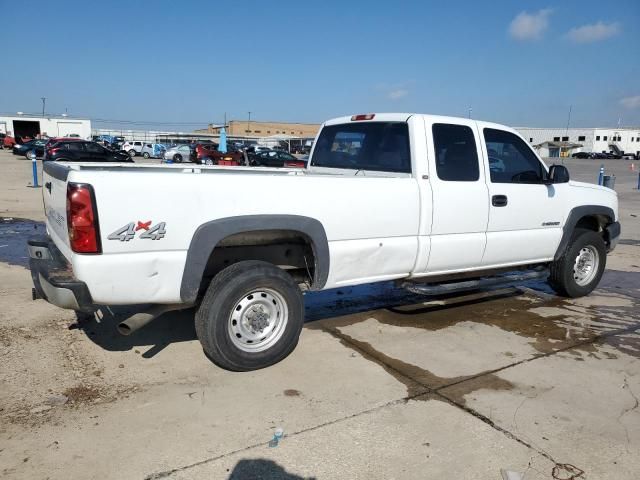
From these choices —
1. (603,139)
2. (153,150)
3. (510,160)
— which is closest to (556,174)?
(510,160)

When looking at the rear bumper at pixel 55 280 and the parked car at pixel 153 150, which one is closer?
the rear bumper at pixel 55 280

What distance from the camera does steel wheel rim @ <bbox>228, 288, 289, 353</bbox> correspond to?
3859 mm

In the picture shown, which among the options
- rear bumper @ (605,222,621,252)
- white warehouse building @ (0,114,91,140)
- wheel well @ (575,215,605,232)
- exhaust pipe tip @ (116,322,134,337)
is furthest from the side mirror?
white warehouse building @ (0,114,91,140)

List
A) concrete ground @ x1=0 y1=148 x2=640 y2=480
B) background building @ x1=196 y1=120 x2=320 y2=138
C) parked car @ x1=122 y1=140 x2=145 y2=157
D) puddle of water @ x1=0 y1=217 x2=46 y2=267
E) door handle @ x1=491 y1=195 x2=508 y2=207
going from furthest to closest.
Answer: background building @ x1=196 y1=120 x2=320 y2=138 → parked car @ x1=122 y1=140 x2=145 y2=157 → puddle of water @ x1=0 y1=217 x2=46 y2=267 → door handle @ x1=491 y1=195 x2=508 y2=207 → concrete ground @ x1=0 y1=148 x2=640 y2=480

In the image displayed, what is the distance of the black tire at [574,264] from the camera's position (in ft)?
19.5

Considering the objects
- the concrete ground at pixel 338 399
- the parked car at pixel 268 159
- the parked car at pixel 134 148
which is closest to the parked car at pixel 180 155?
the parked car at pixel 268 159

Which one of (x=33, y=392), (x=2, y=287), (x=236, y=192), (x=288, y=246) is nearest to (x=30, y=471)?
(x=33, y=392)

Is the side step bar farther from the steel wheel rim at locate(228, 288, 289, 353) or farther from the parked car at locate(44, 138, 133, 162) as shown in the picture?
the parked car at locate(44, 138, 133, 162)

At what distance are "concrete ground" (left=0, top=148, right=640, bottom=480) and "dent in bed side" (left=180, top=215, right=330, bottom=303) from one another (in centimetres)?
78

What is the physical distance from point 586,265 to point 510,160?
78.0 inches

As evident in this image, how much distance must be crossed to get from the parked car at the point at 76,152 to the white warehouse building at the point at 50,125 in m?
43.6

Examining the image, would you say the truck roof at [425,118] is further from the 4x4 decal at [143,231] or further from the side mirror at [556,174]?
the 4x4 decal at [143,231]

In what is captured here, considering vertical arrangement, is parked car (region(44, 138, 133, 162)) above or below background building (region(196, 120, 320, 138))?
below

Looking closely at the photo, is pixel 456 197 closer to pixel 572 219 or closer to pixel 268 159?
pixel 572 219
